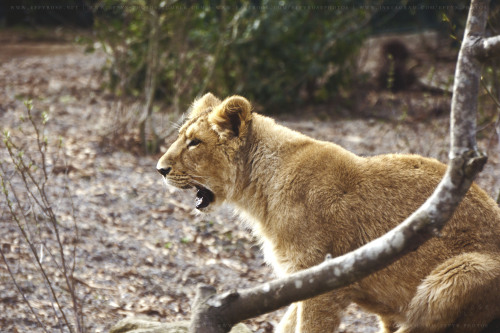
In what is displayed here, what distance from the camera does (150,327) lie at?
172 inches

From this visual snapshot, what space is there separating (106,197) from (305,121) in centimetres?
502

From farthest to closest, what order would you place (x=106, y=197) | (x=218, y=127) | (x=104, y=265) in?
(x=106, y=197) < (x=104, y=265) < (x=218, y=127)

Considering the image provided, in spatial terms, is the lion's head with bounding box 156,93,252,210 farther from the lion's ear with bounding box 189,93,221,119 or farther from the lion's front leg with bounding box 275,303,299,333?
the lion's front leg with bounding box 275,303,299,333

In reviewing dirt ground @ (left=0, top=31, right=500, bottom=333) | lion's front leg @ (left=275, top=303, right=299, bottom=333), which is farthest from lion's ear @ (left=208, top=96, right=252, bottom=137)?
lion's front leg @ (left=275, top=303, right=299, bottom=333)

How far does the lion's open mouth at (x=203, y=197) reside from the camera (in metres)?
4.62

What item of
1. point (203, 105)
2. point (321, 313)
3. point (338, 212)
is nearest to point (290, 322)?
point (321, 313)

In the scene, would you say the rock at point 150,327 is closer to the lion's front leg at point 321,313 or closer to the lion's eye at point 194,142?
the lion's front leg at point 321,313

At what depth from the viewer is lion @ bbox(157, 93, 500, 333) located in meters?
3.81

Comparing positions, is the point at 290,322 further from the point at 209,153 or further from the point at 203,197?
the point at 209,153

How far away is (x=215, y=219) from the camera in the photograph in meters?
7.25

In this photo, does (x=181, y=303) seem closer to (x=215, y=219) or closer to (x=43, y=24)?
(x=215, y=219)

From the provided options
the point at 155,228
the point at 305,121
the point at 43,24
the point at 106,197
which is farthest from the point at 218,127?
the point at 43,24

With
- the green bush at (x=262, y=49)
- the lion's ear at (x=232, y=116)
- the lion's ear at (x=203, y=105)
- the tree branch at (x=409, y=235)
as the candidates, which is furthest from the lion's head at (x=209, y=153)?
the green bush at (x=262, y=49)

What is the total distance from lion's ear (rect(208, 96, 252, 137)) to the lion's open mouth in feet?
1.53
